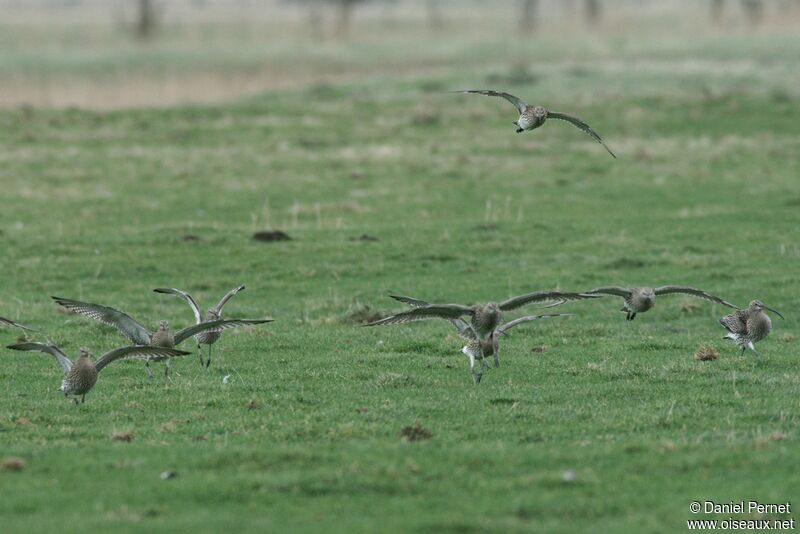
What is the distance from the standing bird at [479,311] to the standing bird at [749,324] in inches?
135

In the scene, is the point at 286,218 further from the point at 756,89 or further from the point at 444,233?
the point at 756,89

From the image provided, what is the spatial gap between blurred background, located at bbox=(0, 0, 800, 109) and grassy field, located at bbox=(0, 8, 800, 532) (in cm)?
562

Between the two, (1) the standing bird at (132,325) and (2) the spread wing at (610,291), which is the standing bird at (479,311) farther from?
(1) the standing bird at (132,325)

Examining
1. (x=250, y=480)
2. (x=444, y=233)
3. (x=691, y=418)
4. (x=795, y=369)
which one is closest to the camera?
(x=250, y=480)

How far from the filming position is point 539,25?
11581 cm

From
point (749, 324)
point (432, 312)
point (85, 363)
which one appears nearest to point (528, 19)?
point (749, 324)

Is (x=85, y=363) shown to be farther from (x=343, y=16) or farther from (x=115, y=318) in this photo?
(x=343, y=16)

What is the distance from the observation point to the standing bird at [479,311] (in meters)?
12.4

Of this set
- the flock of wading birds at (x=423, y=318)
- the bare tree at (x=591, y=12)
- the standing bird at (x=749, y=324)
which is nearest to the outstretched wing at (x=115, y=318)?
the flock of wading birds at (x=423, y=318)

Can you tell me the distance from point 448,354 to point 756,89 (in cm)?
3810

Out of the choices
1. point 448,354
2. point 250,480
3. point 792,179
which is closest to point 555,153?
point 792,179

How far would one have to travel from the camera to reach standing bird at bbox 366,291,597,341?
12430 mm

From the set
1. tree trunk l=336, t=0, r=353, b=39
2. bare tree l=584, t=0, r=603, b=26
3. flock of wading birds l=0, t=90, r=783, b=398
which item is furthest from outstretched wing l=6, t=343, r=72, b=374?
bare tree l=584, t=0, r=603, b=26

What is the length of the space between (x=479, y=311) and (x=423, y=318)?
80 centimetres
